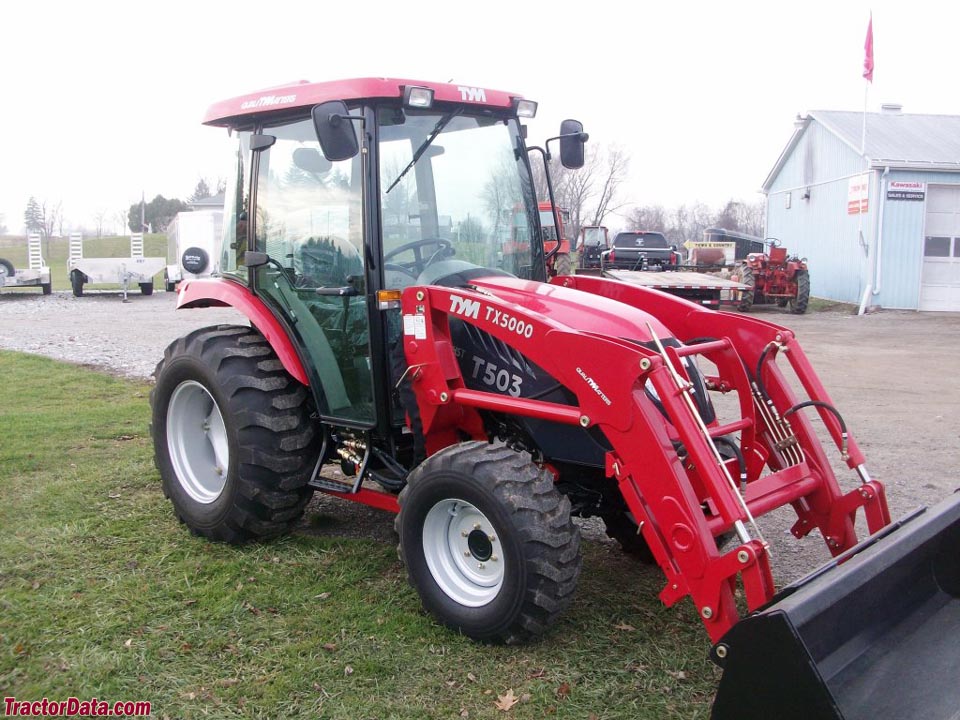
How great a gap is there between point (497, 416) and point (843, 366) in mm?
8958

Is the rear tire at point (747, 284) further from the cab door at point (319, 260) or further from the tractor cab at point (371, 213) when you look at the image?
the cab door at point (319, 260)

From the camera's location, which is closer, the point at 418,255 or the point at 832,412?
the point at 832,412

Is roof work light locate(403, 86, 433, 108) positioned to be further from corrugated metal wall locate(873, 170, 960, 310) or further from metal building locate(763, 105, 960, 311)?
corrugated metal wall locate(873, 170, 960, 310)

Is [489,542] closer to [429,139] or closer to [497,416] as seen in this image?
[497,416]

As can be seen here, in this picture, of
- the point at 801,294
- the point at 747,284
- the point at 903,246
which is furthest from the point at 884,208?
the point at 747,284

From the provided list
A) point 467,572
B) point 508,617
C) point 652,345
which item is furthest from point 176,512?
point 652,345

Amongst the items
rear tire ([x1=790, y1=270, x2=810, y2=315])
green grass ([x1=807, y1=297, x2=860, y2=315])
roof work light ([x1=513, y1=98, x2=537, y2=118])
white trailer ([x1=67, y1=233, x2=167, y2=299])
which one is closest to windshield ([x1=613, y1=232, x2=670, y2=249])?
green grass ([x1=807, y1=297, x2=860, y2=315])

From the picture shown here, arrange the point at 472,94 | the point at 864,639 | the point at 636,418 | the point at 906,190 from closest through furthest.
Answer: the point at 864,639 < the point at 636,418 < the point at 472,94 < the point at 906,190

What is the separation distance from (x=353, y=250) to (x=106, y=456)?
11.0ft

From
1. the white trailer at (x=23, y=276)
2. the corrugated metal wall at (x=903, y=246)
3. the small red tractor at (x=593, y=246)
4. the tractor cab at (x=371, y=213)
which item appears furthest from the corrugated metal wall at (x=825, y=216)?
the white trailer at (x=23, y=276)

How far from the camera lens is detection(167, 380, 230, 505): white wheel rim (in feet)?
16.7

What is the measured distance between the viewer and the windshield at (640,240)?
2814cm

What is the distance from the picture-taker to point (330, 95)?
4262mm

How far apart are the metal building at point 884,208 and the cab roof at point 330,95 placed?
17.2 m
